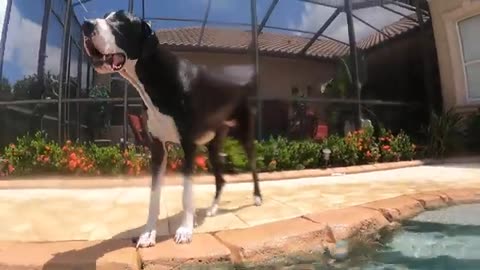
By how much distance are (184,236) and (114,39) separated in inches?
50.0

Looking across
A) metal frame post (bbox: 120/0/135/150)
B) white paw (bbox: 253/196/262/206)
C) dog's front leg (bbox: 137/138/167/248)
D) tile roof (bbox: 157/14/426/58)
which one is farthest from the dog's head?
metal frame post (bbox: 120/0/135/150)

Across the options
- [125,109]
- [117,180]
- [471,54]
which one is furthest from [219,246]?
[471,54]

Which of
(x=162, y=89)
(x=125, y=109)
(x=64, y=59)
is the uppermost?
(x=64, y=59)

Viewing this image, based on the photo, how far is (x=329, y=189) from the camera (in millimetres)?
5422

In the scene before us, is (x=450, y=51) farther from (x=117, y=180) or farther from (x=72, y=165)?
(x=72, y=165)

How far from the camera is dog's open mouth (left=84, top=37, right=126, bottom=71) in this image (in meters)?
2.70

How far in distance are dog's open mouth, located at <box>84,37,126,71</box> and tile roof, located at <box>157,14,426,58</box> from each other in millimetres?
4095

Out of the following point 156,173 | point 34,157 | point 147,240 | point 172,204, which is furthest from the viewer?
point 34,157

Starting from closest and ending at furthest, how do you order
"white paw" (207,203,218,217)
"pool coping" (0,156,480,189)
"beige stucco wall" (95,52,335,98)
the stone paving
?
the stone paving, "white paw" (207,203,218,217), "pool coping" (0,156,480,189), "beige stucco wall" (95,52,335,98)

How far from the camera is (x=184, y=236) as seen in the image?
117 inches

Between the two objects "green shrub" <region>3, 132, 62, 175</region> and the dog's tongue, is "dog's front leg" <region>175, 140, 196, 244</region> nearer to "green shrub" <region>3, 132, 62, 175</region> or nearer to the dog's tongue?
the dog's tongue

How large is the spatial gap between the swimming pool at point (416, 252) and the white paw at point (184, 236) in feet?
1.13

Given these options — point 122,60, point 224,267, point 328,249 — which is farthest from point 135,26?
point 328,249

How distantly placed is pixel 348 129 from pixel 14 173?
5.83 meters
